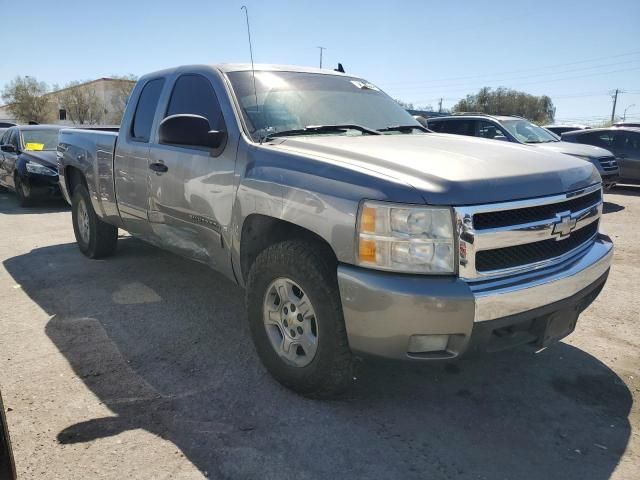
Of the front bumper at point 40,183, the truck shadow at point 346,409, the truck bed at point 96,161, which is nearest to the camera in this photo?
the truck shadow at point 346,409

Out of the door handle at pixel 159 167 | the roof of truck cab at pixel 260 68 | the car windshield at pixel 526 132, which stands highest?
the roof of truck cab at pixel 260 68

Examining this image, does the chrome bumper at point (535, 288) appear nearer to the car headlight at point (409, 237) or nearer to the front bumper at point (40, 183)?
the car headlight at point (409, 237)

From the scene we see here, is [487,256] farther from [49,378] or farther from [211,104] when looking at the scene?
[49,378]

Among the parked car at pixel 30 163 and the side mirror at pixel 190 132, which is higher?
the side mirror at pixel 190 132

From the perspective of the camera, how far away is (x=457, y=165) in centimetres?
271

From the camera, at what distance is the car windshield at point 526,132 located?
10297 millimetres

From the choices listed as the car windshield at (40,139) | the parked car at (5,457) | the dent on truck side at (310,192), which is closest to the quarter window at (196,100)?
the dent on truck side at (310,192)

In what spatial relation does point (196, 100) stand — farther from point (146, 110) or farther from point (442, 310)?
point (442, 310)

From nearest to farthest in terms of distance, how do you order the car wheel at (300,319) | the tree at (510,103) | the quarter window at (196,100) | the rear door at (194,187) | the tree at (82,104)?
the car wheel at (300,319) < the rear door at (194,187) < the quarter window at (196,100) < the tree at (82,104) < the tree at (510,103)

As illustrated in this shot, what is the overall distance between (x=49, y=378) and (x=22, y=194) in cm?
818

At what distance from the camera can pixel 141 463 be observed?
98.2 inches

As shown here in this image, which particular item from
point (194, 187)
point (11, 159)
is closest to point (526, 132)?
point (194, 187)

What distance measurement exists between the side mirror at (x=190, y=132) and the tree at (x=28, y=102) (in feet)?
207

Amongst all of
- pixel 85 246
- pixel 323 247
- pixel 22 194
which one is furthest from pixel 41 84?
pixel 323 247
